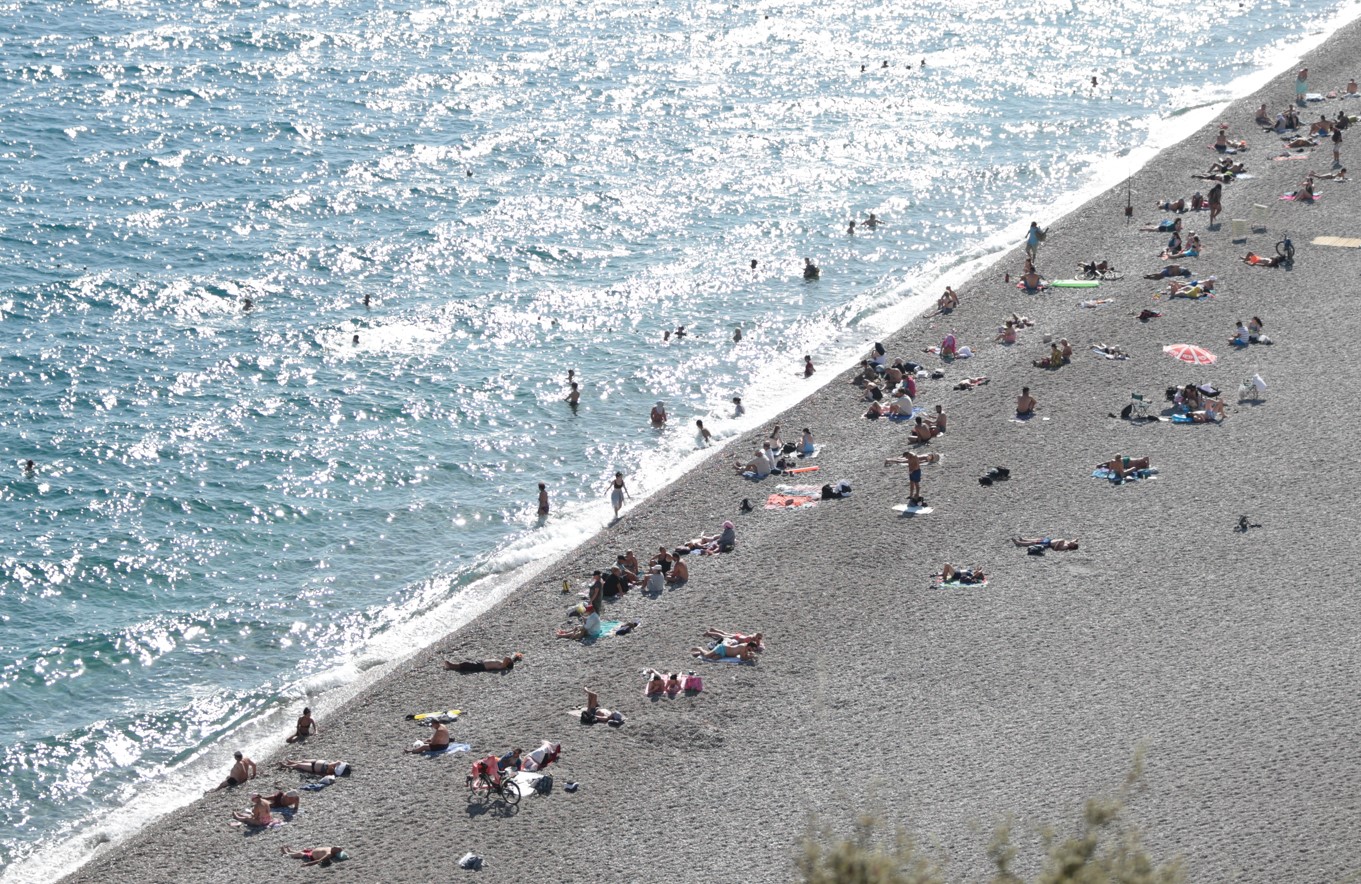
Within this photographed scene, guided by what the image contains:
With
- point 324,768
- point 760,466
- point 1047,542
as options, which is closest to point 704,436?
point 760,466

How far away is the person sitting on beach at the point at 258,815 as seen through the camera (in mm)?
23547

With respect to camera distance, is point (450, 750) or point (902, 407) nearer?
point (450, 750)

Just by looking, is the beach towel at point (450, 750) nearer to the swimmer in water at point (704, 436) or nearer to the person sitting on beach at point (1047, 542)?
the person sitting on beach at point (1047, 542)

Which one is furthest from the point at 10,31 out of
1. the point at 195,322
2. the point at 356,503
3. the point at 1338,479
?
the point at 1338,479

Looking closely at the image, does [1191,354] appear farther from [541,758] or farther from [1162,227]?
[541,758]

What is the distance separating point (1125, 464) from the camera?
31766mm

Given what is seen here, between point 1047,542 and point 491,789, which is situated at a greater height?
point 1047,542

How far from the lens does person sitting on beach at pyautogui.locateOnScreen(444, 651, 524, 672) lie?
27.5 m

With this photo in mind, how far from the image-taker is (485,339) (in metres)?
42.9

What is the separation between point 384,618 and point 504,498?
17.7 ft

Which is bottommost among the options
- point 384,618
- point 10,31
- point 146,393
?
point 384,618

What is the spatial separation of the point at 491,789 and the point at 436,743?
189cm

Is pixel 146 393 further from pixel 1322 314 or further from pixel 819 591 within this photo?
pixel 1322 314

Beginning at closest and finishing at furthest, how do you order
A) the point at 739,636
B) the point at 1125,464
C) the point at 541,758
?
the point at 541,758 < the point at 739,636 < the point at 1125,464
